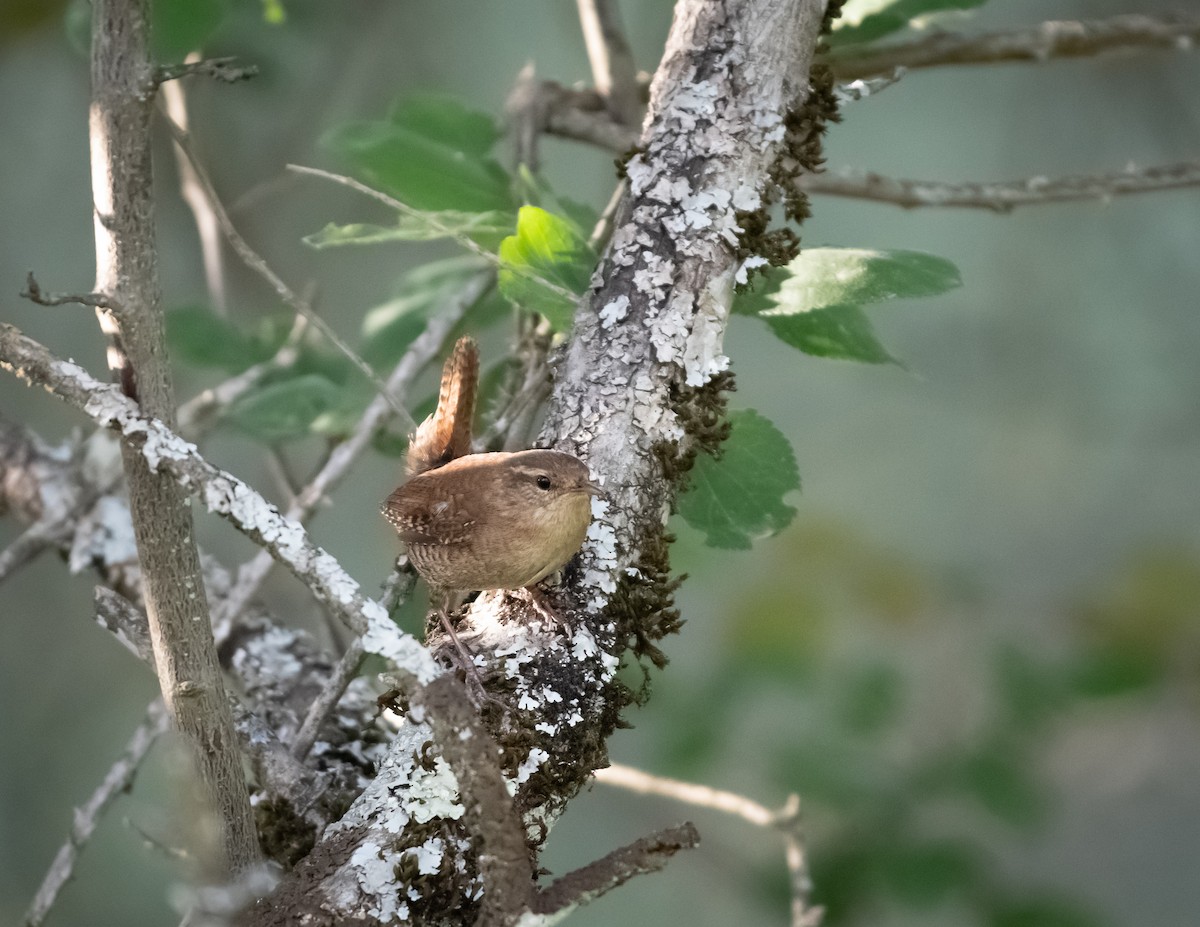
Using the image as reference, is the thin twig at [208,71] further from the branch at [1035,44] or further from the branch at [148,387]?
the branch at [1035,44]

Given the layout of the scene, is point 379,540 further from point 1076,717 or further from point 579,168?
point 1076,717

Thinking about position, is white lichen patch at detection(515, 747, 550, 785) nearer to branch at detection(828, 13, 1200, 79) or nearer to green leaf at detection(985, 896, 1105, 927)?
branch at detection(828, 13, 1200, 79)

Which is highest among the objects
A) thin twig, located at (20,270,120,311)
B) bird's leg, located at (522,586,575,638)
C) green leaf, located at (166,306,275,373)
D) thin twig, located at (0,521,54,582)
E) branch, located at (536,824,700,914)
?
green leaf, located at (166,306,275,373)

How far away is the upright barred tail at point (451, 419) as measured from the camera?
3.89 ft

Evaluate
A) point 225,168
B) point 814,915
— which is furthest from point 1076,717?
point 225,168

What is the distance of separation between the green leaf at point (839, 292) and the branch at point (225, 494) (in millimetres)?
531

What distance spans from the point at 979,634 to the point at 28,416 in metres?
2.79

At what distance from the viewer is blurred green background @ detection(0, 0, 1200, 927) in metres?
2.82

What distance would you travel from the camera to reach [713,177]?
40.7 inches

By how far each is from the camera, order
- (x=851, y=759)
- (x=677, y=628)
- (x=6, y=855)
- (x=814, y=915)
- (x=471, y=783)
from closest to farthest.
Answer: (x=471, y=783), (x=677, y=628), (x=814, y=915), (x=851, y=759), (x=6, y=855)

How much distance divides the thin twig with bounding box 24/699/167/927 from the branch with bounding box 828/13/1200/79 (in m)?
1.34

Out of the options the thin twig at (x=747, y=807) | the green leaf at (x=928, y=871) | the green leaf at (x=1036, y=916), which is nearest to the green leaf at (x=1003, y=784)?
the green leaf at (x=928, y=871)

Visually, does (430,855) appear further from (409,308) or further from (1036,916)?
(1036,916)

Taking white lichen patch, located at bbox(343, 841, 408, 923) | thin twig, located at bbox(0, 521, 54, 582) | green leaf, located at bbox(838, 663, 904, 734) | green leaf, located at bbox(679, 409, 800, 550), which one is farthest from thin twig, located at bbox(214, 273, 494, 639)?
green leaf, located at bbox(838, 663, 904, 734)
